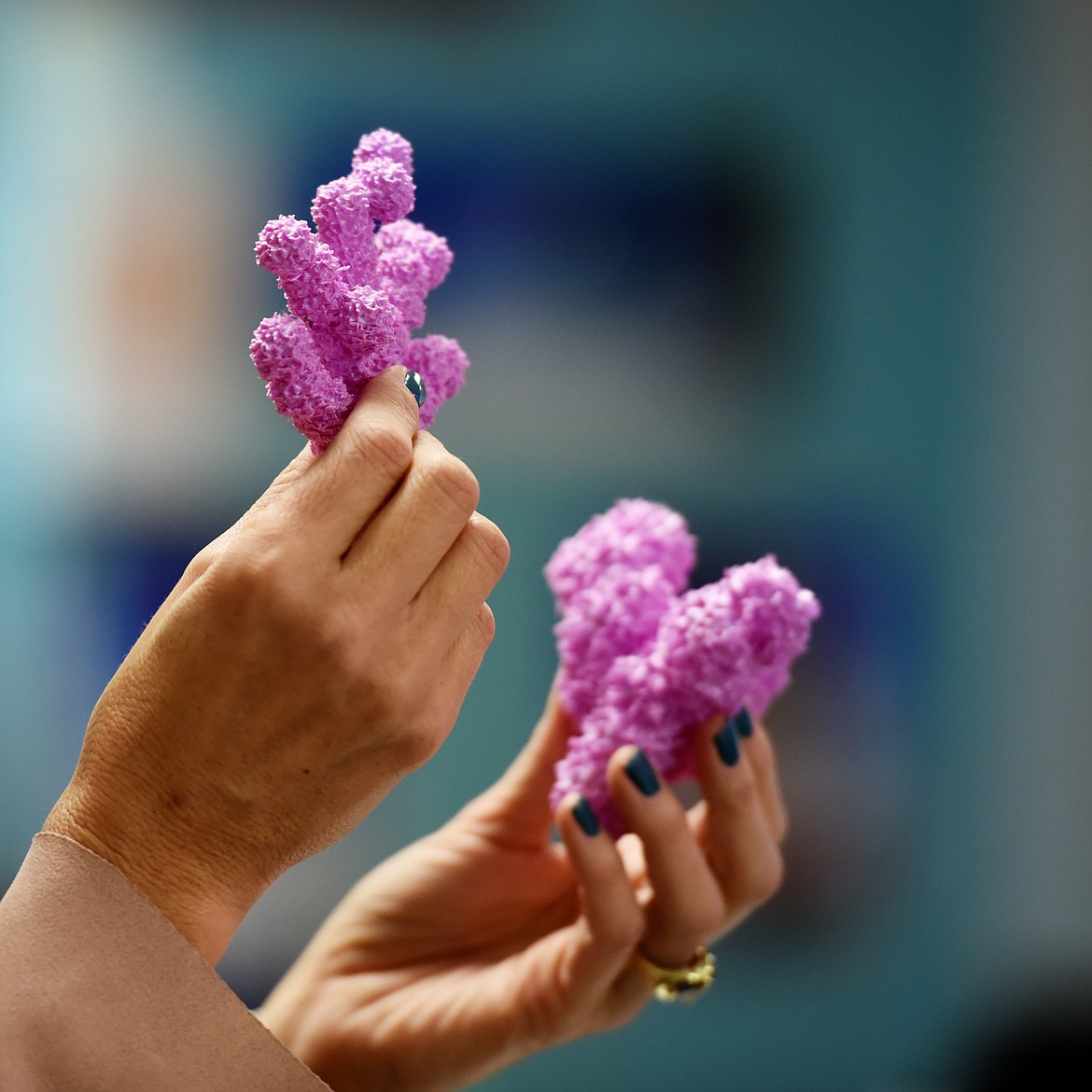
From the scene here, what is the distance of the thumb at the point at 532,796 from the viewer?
0.85 metres

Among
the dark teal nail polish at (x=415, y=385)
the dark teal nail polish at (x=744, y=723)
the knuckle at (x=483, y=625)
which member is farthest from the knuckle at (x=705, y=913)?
the dark teal nail polish at (x=415, y=385)

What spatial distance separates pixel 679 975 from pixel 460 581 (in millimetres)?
402

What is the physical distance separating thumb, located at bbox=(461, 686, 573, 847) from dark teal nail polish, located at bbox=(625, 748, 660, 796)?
0.45 feet

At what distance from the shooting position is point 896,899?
1.88 meters

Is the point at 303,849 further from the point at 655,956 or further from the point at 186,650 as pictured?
the point at 655,956

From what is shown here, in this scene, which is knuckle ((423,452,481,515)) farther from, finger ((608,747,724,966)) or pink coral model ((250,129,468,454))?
finger ((608,747,724,966))

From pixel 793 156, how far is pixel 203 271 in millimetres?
943

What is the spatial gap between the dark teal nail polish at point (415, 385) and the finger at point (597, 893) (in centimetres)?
28

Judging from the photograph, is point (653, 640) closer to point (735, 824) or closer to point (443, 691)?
point (735, 824)

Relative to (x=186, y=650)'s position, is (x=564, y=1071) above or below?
below

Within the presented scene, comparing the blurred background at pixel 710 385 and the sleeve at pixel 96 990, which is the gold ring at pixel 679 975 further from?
the blurred background at pixel 710 385

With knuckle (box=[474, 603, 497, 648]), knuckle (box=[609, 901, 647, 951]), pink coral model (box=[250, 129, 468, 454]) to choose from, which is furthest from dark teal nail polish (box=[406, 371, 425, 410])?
knuckle (box=[609, 901, 647, 951])

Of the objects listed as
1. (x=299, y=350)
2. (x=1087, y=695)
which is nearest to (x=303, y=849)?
(x=299, y=350)

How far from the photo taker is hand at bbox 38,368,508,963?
1.60 ft
